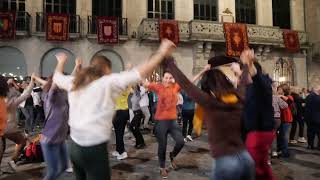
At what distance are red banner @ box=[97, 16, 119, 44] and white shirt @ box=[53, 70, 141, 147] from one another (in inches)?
733

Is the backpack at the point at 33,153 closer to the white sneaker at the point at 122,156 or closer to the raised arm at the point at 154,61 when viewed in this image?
the white sneaker at the point at 122,156

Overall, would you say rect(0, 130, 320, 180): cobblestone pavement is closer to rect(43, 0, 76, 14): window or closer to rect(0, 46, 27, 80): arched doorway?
rect(0, 46, 27, 80): arched doorway

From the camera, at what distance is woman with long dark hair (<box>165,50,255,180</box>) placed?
3086 mm

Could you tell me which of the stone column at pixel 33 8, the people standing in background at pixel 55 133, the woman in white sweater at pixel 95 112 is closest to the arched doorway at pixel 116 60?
the stone column at pixel 33 8

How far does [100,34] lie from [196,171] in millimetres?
15438

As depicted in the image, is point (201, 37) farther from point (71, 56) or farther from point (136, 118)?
point (136, 118)

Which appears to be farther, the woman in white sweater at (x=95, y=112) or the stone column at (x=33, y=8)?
the stone column at (x=33, y=8)

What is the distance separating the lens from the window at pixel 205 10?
2416 centimetres

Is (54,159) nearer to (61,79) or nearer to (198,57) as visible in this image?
(61,79)

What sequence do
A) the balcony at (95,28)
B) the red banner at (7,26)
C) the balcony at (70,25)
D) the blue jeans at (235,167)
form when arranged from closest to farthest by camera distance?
the blue jeans at (235,167), the red banner at (7,26), the balcony at (70,25), the balcony at (95,28)

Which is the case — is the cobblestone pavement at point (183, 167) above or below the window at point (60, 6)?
below

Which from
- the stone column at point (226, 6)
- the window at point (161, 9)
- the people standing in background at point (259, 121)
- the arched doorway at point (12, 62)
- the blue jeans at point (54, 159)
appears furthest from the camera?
the stone column at point (226, 6)

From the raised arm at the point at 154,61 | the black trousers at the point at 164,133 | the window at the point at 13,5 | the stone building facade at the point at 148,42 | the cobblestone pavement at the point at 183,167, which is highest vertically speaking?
the window at the point at 13,5

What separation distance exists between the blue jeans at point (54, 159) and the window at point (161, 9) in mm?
18828
